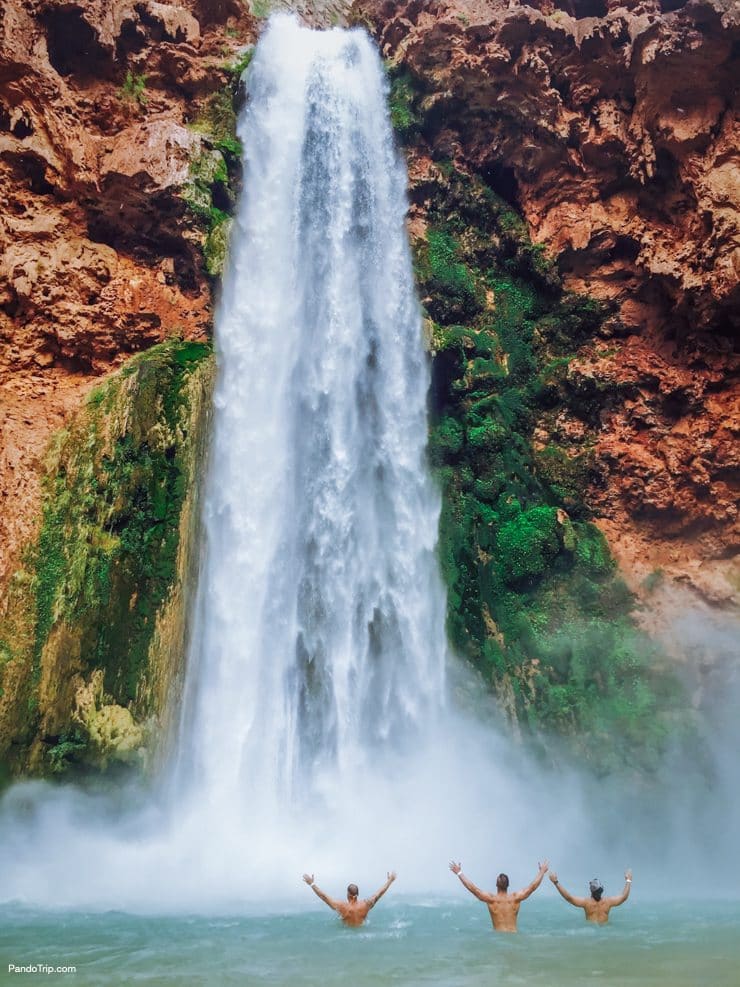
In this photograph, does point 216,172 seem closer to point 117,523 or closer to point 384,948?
point 117,523

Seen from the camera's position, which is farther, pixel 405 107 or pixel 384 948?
pixel 405 107

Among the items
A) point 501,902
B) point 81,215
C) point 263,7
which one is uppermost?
point 263,7

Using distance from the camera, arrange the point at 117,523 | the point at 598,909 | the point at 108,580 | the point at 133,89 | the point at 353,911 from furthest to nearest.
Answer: the point at 133,89
the point at 117,523
the point at 108,580
the point at 598,909
the point at 353,911

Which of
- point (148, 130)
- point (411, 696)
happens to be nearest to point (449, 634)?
point (411, 696)

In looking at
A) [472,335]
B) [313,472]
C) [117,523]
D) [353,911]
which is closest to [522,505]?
[472,335]

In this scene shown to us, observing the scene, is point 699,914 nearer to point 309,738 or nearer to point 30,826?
point 309,738

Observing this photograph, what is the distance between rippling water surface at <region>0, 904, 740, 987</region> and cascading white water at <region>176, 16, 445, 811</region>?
337cm

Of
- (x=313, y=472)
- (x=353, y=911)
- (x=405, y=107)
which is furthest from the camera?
(x=405, y=107)

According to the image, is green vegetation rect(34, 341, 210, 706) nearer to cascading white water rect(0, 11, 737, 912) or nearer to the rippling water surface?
cascading white water rect(0, 11, 737, 912)

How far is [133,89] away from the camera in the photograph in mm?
15539

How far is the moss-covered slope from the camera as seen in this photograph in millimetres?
10961

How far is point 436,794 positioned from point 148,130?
13307 millimetres

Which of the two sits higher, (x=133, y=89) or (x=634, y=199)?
(x=133, y=89)

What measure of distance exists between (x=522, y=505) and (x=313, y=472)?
158 inches
